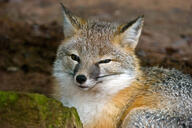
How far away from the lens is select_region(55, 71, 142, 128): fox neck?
639 centimetres

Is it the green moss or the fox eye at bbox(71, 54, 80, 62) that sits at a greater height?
the fox eye at bbox(71, 54, 80, 62)

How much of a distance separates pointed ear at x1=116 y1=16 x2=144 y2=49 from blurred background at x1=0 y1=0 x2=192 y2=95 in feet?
6.98

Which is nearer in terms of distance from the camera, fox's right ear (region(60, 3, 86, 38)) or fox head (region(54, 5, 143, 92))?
fox head (region(54, 5, 143, 92))

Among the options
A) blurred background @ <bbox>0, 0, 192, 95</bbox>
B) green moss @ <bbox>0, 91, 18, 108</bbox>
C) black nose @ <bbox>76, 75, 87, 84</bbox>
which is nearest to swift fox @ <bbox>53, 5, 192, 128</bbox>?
black nose @ <bbox>76, 75, 87, 84</bbox>

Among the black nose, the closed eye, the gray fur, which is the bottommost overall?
the gray fur

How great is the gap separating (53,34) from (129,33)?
4564 mm

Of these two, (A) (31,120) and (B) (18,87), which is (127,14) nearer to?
(B) (18,87)

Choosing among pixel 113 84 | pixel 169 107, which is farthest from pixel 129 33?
pixel 169 107

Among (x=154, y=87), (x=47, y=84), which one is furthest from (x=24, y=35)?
(x=154, y=87)

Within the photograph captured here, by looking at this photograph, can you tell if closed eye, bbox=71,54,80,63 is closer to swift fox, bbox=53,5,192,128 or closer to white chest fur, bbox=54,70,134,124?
swift fox, bbox=53,5,192,128

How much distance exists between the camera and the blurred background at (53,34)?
382 inches

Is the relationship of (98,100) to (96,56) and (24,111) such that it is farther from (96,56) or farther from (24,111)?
(24,111)

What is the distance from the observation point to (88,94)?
6562mm

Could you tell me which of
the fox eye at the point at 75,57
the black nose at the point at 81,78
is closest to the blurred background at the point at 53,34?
the fox eye at the point at 75,57
